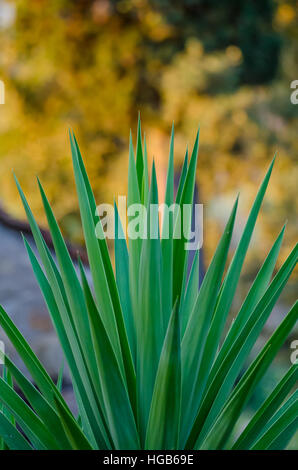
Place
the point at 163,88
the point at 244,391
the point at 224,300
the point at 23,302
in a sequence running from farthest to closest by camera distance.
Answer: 1. the point at 163,88
2. the point at 23,302
3. the point at 224,300
4. the point at 244,391

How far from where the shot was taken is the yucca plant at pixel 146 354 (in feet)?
1.53

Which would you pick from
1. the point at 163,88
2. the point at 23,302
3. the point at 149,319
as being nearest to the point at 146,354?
the point at 149,319

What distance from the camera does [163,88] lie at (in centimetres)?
467

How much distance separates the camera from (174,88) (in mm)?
4586

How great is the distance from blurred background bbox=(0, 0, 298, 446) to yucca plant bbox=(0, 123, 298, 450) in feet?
12.6

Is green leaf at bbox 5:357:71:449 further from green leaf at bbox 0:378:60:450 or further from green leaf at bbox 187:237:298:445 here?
green leaf at bbox 187:237:298:445

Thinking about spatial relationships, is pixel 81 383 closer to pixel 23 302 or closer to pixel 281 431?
pixel 281 431

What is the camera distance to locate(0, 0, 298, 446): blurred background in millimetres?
4371

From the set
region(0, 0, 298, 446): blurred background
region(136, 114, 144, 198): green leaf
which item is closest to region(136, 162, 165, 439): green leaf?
region(136, 114, 144, 198): green leaf

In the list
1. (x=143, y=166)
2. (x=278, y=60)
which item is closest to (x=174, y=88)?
(x=278, y=60)

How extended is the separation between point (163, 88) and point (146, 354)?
4.37 m

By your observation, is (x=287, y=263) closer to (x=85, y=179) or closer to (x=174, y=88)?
(x=85, y=179)

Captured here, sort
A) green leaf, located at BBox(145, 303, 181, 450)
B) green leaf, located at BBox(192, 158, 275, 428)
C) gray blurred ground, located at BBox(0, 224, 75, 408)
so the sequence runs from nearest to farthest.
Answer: green leaf, located at BBox(145, 303, 181, 450), green leaf, located at BBox(192, 158, 275, 428), gray blurred ground, located at BBox(0, 224, 75, 408)

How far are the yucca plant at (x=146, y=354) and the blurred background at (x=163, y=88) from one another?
383 centimetres
